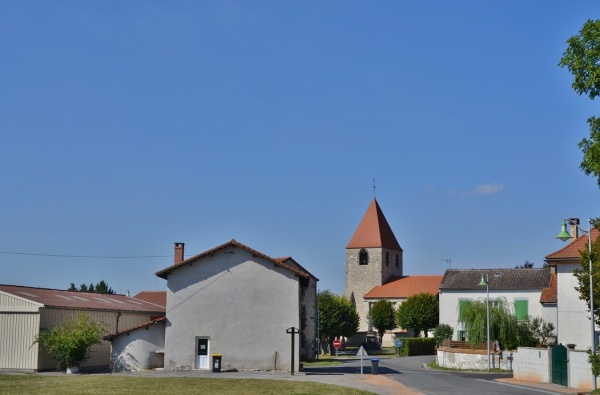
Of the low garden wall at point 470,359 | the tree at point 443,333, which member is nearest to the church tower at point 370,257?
the tree at point 443,333

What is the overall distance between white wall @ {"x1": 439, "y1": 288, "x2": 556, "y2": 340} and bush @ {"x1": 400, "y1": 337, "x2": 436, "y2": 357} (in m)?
2.68

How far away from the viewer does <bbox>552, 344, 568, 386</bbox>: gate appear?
3434 cm

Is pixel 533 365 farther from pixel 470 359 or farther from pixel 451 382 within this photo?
pixel 470 359

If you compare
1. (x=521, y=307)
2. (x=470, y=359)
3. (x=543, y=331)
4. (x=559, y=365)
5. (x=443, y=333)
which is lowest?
(x=470, y=359)

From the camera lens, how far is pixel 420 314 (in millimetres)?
88438

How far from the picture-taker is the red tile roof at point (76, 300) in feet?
145

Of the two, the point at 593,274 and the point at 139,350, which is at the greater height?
the point at 593,274

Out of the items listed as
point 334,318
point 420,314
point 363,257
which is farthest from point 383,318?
point 363,257

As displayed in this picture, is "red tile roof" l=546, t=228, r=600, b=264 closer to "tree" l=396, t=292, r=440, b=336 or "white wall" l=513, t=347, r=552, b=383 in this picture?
"white wall" l=513, t=347, r=552, b=383

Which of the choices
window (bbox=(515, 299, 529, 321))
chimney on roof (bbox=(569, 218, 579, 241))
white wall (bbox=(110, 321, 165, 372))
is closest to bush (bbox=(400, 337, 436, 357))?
window (bbox=(515, 299, 529, 321))

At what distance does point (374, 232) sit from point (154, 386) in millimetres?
83525

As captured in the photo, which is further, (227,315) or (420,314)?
(420,314)

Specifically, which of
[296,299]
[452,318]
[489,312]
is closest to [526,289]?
[452,318]

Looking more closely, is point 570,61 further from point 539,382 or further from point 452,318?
point 452,318
